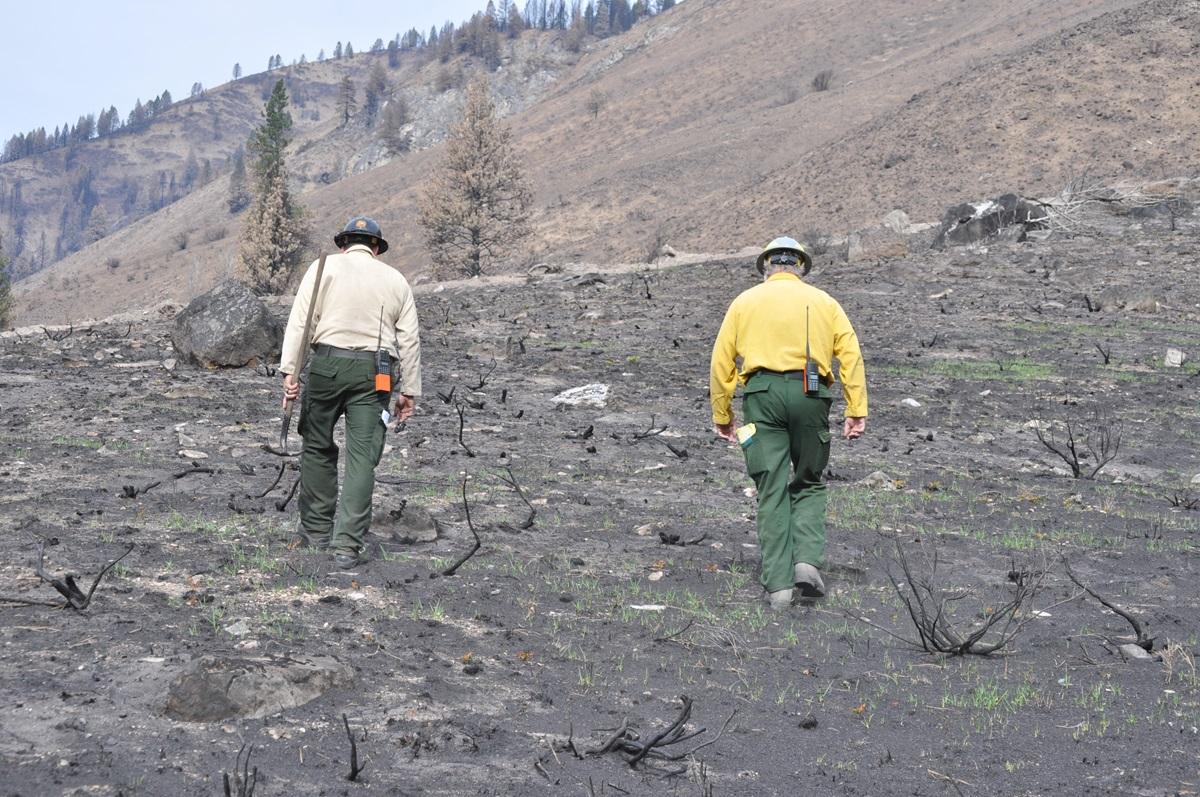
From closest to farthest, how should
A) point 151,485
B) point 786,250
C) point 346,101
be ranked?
point 786,250 → point 151,485 → point 346,101

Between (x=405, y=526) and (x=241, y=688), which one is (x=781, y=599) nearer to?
(x=405, y=526)

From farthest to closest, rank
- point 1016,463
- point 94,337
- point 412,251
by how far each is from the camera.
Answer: point 412,251 → point 94,337 → point 1016,463

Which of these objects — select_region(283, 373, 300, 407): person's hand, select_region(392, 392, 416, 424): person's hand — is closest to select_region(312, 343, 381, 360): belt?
select_region(283, 373, 300, 407): person's hand

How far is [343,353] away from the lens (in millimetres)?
6434

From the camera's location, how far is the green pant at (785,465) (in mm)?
6055

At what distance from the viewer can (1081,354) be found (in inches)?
637

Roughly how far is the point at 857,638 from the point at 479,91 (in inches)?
1616

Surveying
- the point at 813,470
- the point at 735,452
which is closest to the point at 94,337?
the point at 735,452

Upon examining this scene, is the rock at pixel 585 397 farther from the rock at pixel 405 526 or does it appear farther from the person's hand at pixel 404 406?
the person's hand at pixel 404 406

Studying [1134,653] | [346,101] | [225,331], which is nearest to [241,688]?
[1134,653]

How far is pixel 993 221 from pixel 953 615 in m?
20.4

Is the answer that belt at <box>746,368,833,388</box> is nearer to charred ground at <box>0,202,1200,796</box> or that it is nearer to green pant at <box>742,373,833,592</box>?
green pant at <box>742,373,833,592</box>

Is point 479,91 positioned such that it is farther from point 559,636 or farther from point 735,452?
point 559,636

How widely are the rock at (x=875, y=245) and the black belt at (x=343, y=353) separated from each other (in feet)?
63.6
